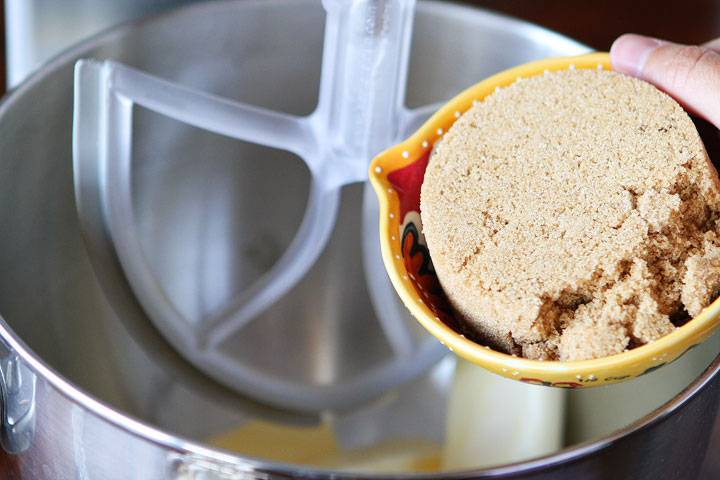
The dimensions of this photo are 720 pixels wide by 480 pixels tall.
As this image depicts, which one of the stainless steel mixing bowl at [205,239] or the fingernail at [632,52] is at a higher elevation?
the fingernail at [632,52]

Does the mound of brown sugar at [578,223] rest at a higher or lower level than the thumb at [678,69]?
lower

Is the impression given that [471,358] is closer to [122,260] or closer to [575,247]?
[575,247]

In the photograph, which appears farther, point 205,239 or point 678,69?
point 205,239

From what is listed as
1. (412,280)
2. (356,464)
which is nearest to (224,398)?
(356,464)

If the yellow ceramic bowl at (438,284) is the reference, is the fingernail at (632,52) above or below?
above

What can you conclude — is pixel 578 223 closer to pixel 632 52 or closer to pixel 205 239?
pixel 632 52

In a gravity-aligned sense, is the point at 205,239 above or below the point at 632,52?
below

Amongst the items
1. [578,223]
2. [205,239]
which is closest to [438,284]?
[578,223]
